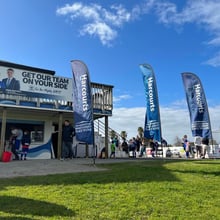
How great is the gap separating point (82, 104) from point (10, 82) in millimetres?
4984

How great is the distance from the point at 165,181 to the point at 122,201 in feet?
7.12

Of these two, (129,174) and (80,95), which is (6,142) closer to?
(80,95)

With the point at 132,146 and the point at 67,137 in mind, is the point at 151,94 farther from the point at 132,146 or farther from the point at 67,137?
the point at 132,146

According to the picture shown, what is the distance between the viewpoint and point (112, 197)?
5.69 m

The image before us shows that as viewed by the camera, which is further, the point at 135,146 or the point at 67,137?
the point at 135,146

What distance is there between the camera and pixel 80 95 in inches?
455

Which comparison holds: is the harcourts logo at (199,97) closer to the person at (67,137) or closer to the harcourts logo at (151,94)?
the harcourts logo at (151,94)

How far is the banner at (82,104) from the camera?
426 inches

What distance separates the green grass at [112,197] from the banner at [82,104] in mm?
3162

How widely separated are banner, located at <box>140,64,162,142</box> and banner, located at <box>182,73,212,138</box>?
2.37 metres

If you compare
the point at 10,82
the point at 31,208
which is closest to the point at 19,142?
the point at 10,82

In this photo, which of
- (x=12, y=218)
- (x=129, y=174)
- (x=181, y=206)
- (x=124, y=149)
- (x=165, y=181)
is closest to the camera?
(x=12, y=218)

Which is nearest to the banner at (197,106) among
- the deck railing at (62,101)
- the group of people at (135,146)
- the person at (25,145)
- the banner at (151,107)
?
the banner at (151,107)

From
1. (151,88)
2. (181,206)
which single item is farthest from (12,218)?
(151,88)
